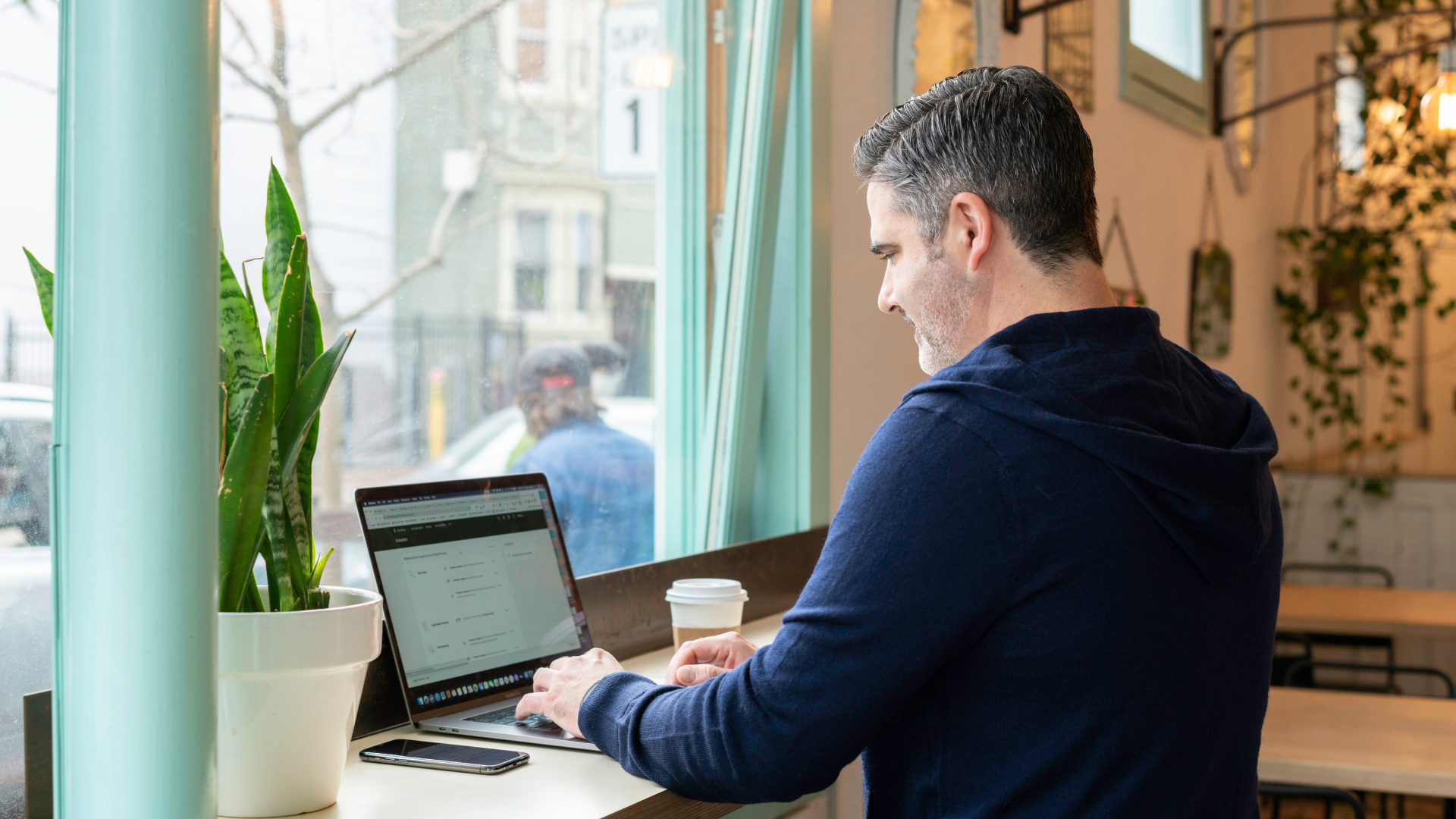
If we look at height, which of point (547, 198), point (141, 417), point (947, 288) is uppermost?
point (547, 198)

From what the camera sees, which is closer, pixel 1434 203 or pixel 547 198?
pixel 547 198

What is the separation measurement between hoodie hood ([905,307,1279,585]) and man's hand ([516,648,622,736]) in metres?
0.47

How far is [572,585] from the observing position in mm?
1552

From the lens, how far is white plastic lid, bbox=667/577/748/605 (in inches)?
60.2

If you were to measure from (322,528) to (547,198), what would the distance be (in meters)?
0.64

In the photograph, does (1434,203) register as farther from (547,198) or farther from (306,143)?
(306,143)

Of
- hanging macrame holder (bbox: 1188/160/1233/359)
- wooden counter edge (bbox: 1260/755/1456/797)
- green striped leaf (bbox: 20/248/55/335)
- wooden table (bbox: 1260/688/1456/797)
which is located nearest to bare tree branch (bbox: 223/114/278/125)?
green striped leaf (bbox: 20/248/55/335)

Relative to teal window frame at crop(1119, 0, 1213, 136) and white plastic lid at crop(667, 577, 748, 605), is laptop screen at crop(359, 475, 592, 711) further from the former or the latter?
teal window frame at crop(1119, 0, 1213, 136)

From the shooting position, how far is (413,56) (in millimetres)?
1659

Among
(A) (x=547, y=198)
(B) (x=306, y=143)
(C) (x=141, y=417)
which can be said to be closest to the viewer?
(C) (x=141, y=417)

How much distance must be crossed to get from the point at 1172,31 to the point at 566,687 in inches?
147

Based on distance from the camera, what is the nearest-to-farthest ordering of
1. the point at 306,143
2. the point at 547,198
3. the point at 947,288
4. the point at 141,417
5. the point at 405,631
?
the point at 141,417 → the point at 947,288 → the point at 405,631 → the point at 306,143 → the point at 547,198

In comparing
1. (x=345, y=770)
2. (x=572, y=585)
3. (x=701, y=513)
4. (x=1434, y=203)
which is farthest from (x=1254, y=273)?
(x=345, y=770)

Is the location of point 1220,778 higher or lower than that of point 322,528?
lower
